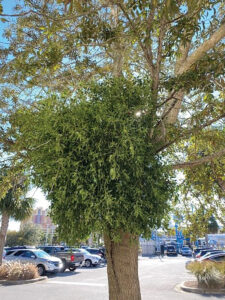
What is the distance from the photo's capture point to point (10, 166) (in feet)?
15.3

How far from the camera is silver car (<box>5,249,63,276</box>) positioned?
575 inches

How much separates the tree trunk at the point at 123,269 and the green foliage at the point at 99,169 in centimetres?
49

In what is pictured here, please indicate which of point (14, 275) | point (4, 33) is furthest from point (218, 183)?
point (14, 275)

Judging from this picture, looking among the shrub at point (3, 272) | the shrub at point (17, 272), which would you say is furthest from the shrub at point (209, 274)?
the shrub at point (3, 272)

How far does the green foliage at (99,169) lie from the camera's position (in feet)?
8.25

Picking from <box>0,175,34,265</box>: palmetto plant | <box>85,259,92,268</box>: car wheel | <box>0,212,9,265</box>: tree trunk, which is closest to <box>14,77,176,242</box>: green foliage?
<box>0,175,34,265</box>: palmetto plant

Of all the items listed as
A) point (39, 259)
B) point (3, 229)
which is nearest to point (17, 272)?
point (39, 259)

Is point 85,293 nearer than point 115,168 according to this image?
No

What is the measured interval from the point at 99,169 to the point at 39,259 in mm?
14639

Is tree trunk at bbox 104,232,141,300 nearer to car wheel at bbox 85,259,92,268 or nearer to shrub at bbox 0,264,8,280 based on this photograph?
shrub at bbox 0,264,8,280

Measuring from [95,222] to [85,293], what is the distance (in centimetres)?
880

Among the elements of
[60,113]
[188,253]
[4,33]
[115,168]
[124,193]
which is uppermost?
[4,33]

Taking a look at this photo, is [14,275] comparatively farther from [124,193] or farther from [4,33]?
[124,193]

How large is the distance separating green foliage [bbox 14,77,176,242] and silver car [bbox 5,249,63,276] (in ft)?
44.9
